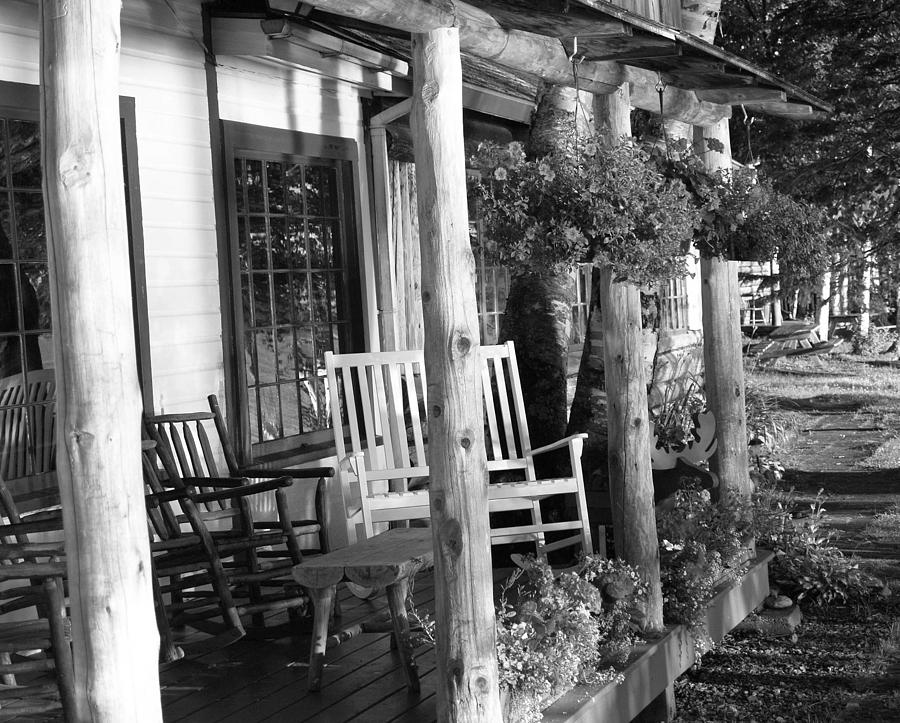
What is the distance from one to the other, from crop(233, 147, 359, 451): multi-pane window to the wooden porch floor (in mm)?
1316

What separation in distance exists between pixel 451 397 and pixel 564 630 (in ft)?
3.23

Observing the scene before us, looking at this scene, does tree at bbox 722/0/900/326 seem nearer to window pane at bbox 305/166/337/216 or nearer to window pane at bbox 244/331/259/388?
window pane at bbox 305/166/337/216

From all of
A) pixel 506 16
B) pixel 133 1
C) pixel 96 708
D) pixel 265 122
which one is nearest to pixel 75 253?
pixel 96 708

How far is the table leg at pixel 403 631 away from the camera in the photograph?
3.56 metres

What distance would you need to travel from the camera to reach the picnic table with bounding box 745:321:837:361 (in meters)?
18.4

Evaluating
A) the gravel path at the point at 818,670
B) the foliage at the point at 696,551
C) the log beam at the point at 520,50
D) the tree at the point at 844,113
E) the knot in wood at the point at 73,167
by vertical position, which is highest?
the tree at the point at 844,113

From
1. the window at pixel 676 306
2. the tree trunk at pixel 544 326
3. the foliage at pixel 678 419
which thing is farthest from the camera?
the window at pixel 676 306

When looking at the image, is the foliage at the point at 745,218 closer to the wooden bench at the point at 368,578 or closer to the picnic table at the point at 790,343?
the wooden bench at the point at 368,578

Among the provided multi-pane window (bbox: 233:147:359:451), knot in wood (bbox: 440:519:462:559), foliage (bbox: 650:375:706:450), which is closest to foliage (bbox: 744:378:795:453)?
foliage (bbox: 650:375:706:450)

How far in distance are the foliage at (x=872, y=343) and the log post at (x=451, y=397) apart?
58.4 ft

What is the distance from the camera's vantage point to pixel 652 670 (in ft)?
13.0

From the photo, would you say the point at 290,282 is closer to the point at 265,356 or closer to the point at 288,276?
the point at 288,276

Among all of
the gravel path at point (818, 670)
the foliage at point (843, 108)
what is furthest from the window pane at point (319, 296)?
the foliage at point (843, 108)

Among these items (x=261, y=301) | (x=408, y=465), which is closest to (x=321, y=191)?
(x=261, y=301)
